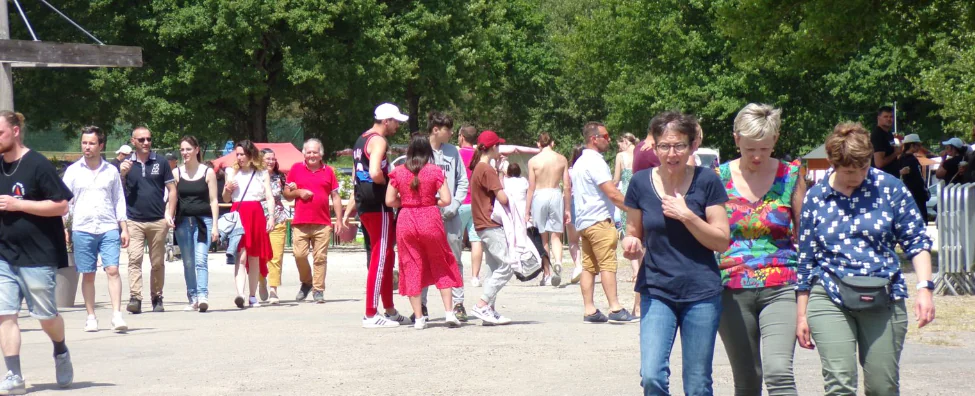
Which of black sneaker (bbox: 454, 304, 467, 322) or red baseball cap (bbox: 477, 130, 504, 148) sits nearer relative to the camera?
black sneaker (bbox: 454, 304, 467, 322)

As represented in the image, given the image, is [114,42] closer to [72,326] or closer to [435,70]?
[435,70]

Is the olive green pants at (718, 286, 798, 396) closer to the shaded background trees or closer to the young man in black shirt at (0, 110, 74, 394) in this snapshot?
the young man in black shirt at (0, 110, 74, 394)

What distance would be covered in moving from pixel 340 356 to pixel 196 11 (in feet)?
100

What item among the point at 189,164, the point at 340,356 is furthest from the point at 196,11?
the point at 340,356

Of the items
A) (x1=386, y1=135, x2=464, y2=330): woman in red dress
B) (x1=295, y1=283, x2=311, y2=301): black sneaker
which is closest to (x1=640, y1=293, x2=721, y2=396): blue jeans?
(x1=386, y1=135, x2=464, y2=330): woman in red dress

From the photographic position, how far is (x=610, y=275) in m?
10.7

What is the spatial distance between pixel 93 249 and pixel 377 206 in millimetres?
2520

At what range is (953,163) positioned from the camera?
1823 centimetres

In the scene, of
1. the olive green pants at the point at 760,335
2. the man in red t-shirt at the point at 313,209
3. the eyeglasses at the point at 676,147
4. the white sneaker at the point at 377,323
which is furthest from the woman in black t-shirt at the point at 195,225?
the eyeglasses at the point at 676,147

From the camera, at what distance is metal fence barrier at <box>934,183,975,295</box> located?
12.7 m

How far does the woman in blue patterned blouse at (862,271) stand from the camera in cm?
521

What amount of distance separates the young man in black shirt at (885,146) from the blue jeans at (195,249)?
8.31 metres

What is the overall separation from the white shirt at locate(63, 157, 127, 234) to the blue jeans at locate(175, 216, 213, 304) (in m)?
2.19

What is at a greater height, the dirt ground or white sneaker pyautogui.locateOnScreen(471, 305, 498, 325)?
white sneaker pyautogui.locateOnScreen(471, 305, 498, 325)
